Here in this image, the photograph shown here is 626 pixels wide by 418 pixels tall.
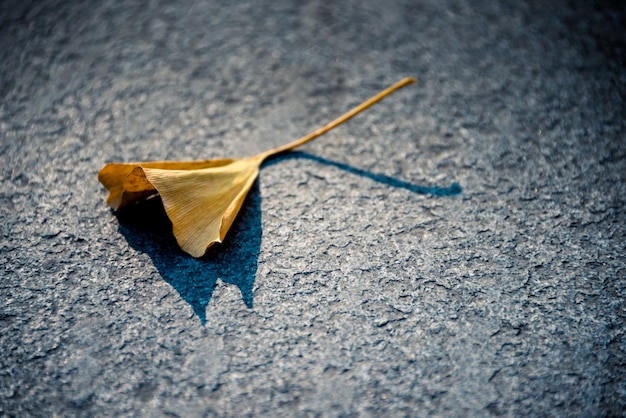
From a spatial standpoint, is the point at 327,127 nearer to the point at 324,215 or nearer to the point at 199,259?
the point at 324,215

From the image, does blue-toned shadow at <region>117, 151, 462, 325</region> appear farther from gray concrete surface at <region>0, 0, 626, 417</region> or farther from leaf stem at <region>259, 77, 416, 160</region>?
leaf stem at <region>259, 77, 416, 160</region>

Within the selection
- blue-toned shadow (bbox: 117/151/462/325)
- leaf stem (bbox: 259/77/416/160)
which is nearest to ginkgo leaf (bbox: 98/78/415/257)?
blue-toned shadow (bbox: 117/151/462/325)

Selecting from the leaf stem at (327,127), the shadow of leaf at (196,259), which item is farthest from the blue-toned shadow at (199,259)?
the leaf stem at (327,127)

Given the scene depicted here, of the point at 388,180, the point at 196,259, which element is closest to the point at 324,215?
the point at 388,180

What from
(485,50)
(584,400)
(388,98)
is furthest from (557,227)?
(485,50)

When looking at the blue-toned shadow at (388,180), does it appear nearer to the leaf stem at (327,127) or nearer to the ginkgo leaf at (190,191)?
the leaf stem at (327,127)

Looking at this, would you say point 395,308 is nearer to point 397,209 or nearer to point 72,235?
point 397,209

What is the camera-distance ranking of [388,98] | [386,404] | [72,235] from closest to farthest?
[386,404], [72,235], [388,98]
